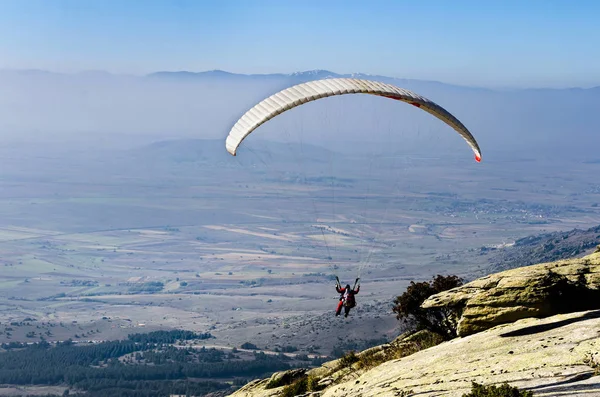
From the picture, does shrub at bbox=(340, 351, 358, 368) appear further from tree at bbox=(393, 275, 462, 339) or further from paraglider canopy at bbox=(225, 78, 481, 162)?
paraglider canopy at bbox=(225, 78, 481, 162)

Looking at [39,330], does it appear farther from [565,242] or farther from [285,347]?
[565,242]

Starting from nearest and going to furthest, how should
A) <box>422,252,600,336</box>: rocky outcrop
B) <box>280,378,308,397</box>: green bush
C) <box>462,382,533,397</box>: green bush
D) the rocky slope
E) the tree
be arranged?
1. <box>462,382,533,397</box>: green bush
2. the rocky slope
3. <box>422,252,600,336</box>: rocky outcrop
4. <box>280,378,308,397</box>: green bush
5. the tree

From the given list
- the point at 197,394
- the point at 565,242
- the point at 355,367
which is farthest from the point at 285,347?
the point at 355,367

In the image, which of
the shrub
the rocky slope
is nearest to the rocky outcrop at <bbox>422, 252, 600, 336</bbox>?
the rocky slope

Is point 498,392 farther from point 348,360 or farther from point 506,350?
point 348,360

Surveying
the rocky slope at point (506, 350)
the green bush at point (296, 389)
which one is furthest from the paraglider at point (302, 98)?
the rocky slope at point (506, 350)

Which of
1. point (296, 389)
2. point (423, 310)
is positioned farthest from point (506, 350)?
point (423, 310)
